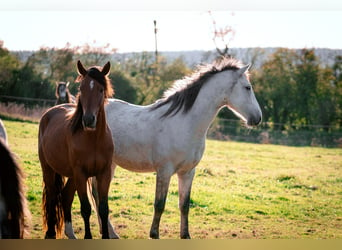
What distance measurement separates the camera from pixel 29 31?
5711mm

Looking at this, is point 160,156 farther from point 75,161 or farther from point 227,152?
point 227,152

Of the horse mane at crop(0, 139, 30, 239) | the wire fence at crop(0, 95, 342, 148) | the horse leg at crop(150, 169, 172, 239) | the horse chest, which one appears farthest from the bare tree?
the wire fence at crop(0, 95, 342, 148)

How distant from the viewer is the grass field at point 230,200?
15.5ft

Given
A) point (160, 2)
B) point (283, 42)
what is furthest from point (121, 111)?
point (283, 42)

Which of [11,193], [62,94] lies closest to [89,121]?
[11,193]

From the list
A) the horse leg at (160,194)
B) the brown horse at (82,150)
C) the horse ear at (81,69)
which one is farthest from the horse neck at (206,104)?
the horse ear at (81,69)

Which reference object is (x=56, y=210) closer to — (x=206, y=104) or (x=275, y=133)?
(x=206, y=104)

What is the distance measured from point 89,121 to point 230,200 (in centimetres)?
289

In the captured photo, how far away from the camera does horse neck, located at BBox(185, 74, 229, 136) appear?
4282 millimetres

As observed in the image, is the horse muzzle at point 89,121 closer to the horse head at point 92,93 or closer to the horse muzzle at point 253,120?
the horse head at point 92,93

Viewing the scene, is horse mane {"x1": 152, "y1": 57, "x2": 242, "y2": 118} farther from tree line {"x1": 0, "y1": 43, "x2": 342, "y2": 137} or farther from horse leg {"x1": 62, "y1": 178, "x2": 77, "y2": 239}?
tree line {"x1": 0, "y1": 43, "x2": 342, "y2": 137}

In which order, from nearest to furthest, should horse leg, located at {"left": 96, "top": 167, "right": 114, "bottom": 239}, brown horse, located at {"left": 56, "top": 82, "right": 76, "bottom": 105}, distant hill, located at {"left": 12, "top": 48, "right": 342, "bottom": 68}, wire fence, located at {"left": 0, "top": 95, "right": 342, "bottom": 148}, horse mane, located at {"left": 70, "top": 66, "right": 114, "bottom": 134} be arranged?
horse mane, located at {"left": 70, "top": 66, "right": 114, "bottom": 134}
horse leg, located at {"left": 96, "top": 167, "right": 114, "bottom": 239}
brown horse, located at {"left": 56, "top": 82, "right": 76, "bottom": 105}
distant hill, located at {"left": 12, "top": 48, "right": 342, "bottom": 68}
wire fence, located at {"left": 0, "top": 95, "right": 342, "bottom": 148}

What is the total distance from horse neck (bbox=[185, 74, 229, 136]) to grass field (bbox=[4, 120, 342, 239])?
1062mm

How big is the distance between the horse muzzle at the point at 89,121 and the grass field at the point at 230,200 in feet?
4.44
